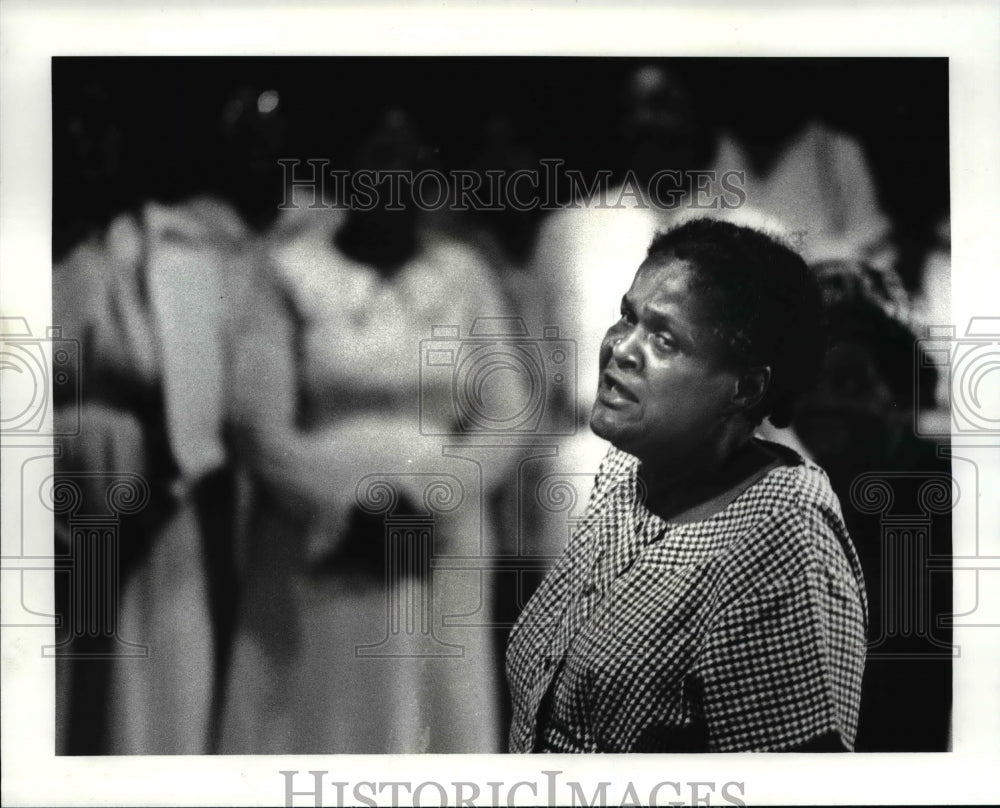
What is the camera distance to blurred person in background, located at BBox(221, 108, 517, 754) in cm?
326

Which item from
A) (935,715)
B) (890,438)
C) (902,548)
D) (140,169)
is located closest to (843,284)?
(890,438)

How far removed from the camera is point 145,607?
128 inches

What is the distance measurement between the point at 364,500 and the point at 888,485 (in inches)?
57.2

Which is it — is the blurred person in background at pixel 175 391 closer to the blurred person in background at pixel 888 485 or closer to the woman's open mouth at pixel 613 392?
the woman's open mouth at pixel 613 392

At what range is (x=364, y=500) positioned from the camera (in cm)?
326
